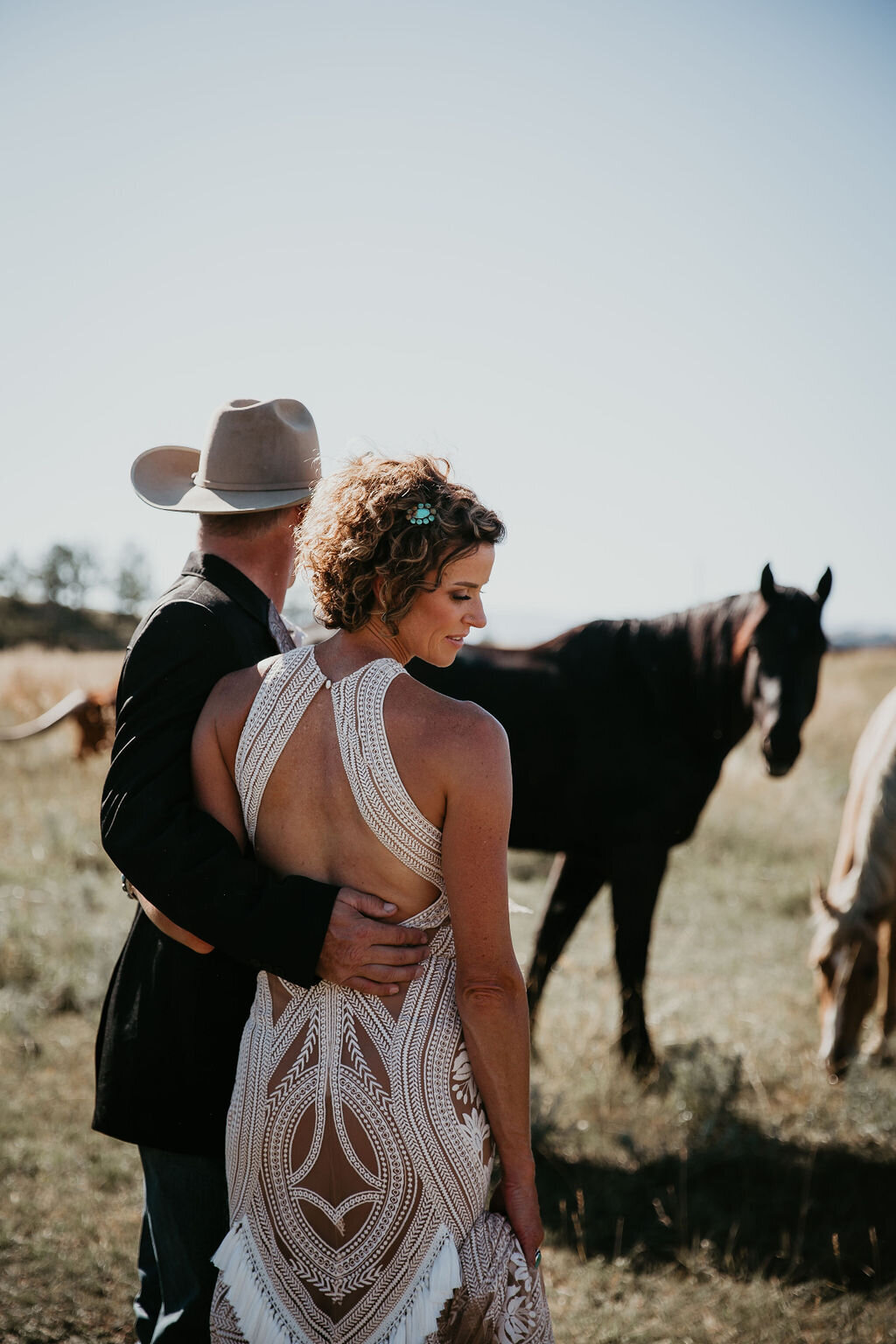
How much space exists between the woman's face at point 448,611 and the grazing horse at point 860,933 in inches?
144

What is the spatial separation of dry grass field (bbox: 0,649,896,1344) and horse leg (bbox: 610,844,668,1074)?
154 millimetres

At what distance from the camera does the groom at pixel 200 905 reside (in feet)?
5.09

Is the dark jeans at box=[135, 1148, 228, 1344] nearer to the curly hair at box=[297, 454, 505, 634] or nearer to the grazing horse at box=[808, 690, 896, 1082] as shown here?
the curly hair at box=[297, 454, 505, 634]

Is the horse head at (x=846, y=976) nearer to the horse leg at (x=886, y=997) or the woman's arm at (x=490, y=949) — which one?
the horse leg at (x=886, y=997)

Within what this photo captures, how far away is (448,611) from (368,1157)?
921mm

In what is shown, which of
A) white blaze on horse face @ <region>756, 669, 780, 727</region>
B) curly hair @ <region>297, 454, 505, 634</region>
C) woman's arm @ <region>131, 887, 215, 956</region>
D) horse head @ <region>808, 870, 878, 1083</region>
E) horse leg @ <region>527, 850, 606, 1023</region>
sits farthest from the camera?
horse leg @ <region>527, 850, 606, 1023</region>

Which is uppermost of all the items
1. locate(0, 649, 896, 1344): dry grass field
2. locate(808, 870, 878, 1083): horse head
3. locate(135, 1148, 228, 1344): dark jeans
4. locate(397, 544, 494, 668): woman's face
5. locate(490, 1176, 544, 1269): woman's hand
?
locate(397, 544, 494, 668): woman's face

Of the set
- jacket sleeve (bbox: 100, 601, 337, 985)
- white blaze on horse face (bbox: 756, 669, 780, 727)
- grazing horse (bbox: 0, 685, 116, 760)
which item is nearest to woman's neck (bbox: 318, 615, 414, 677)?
jacket sleeve (bbox: 100, 601, 337, 985)

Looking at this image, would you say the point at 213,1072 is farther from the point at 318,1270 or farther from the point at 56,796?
the point at 56,796

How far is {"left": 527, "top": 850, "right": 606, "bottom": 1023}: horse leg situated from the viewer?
4.58 m

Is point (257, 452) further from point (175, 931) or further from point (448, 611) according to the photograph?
point (175, 931)

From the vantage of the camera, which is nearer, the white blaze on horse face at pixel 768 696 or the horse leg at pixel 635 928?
the white blaze on horse face at pixel 768 696

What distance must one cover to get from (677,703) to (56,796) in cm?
722

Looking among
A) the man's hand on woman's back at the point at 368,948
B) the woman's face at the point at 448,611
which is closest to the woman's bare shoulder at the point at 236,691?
the woman's face at the point at 448,611
